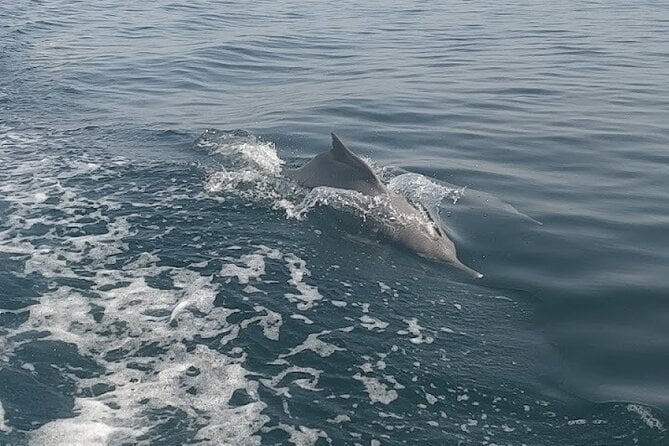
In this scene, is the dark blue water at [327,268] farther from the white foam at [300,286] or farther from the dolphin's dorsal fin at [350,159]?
the dolphin's dorsal fin at [350,159]

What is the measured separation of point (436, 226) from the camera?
1268cm

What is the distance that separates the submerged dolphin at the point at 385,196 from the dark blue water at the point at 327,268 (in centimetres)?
30

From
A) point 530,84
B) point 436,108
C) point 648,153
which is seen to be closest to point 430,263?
point 648,153

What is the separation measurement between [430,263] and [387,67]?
18044 millimetres

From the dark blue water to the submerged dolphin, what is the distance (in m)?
0.30

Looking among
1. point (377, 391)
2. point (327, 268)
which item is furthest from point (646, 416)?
point (327, 268)

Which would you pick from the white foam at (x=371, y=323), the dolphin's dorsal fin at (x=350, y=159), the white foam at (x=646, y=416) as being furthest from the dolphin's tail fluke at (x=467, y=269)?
the white foam at (x=646, y=416)

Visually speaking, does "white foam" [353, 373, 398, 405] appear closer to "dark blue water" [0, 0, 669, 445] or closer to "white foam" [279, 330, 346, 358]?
"dark blue water" [0, 0, 669, 445]

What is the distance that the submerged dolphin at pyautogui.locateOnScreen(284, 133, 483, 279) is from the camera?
11828mm

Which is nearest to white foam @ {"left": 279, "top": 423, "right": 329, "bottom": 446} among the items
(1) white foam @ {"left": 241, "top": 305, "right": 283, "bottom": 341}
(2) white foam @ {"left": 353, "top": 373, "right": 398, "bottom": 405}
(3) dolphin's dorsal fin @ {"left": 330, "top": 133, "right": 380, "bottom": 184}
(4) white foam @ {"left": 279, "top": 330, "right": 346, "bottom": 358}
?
(2) white foam @ {"left": 353, "top": 373, "right": 398, "bottom": 405}

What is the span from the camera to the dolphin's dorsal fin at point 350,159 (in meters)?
13.1

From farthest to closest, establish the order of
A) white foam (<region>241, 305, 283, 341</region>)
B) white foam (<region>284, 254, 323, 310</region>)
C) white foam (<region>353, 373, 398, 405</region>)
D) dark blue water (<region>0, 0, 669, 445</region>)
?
white foam (<region>284, 254, 323, 310</region>) < white foam (<region>241, 305, 283, 341</region>) < white foam (<region>353, 373, 398, 405</region>) < dark blue water (<region>0, 0, 669, 445</region>)

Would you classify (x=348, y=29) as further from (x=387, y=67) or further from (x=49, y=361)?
(x=49, y=361)

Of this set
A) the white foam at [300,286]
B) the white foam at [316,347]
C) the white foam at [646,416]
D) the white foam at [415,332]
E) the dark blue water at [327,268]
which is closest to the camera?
the white foam at [646,416]
